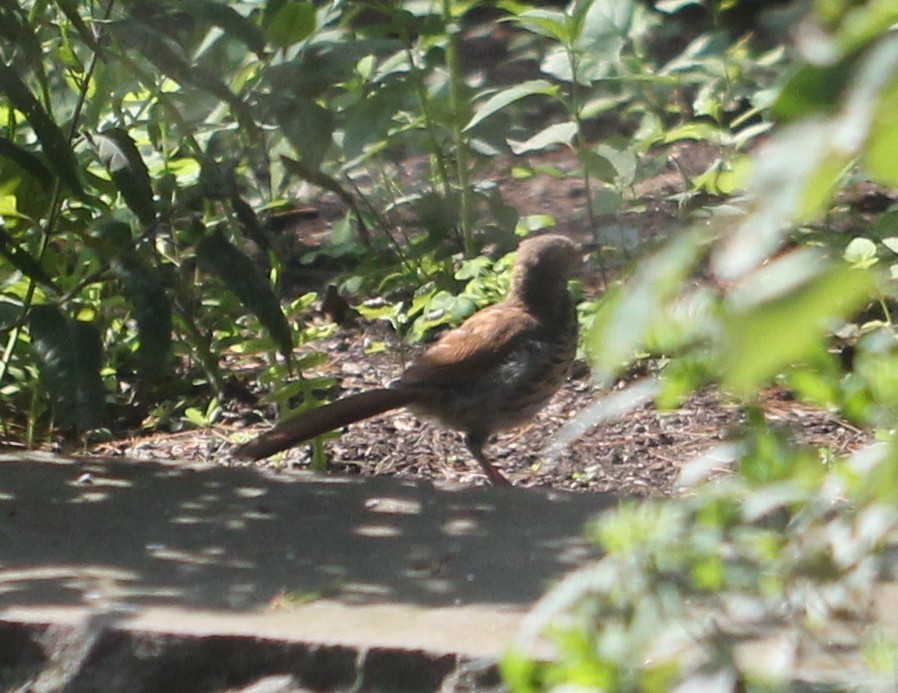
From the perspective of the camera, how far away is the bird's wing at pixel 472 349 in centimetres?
498

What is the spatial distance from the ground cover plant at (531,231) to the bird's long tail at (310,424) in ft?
0.67

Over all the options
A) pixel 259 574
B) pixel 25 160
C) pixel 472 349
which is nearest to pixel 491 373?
pixel 472 349

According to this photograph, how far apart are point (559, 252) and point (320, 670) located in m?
2.81

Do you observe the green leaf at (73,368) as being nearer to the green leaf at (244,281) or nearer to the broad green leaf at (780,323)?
the green leaf at (244,281)

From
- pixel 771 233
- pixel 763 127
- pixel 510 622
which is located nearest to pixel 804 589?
pixel 771 233

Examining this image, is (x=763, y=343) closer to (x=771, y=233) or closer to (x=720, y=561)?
(x=771, y=233)

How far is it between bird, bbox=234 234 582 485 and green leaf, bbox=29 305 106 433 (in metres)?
0.98

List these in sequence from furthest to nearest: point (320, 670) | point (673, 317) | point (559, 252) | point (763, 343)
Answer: point (559, 252) → point (320, 670) → point (673, 317) → point (763, 343)

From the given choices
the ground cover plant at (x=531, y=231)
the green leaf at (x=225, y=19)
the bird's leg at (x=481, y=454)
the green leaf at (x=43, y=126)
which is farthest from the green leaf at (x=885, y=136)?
the bird's leg at (x=481, y=454)

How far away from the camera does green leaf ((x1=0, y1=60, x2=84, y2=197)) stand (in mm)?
3396

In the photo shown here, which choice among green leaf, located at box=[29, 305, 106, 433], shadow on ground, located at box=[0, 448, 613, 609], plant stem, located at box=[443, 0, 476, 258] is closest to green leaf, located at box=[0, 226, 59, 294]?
Result: green leaf, located at box=[29, 305, 106, 433]

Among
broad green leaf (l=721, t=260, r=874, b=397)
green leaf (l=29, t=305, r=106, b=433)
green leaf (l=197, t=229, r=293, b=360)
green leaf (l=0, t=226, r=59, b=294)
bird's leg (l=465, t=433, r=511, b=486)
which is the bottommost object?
bird's leg (l=465, t=433, r=511, b=486)

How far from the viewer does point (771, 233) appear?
792mm

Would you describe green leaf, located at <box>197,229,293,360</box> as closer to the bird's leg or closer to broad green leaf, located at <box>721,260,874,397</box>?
the bird's leg
